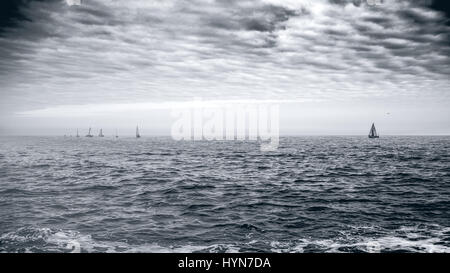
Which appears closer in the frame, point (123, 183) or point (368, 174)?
point (123, 183)

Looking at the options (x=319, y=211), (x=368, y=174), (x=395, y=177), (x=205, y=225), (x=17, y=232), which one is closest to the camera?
(x=17, y=232)

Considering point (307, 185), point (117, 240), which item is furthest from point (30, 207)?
point (307, 185)

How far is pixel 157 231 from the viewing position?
1510 cm

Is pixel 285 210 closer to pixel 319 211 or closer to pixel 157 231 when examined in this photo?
pixel 319 211

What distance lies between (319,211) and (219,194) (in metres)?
8.51

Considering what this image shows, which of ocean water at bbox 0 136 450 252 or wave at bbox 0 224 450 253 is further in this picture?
ocean water at bbox 0 136 450 252

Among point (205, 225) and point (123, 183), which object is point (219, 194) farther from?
point (123, 183)

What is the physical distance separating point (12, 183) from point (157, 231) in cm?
2229

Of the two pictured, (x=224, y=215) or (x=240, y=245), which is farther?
(x=224, y=215)

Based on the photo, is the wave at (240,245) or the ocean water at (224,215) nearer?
the wave at (240,245)

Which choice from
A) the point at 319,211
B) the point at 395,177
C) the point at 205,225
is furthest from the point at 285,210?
the point at 395,177
